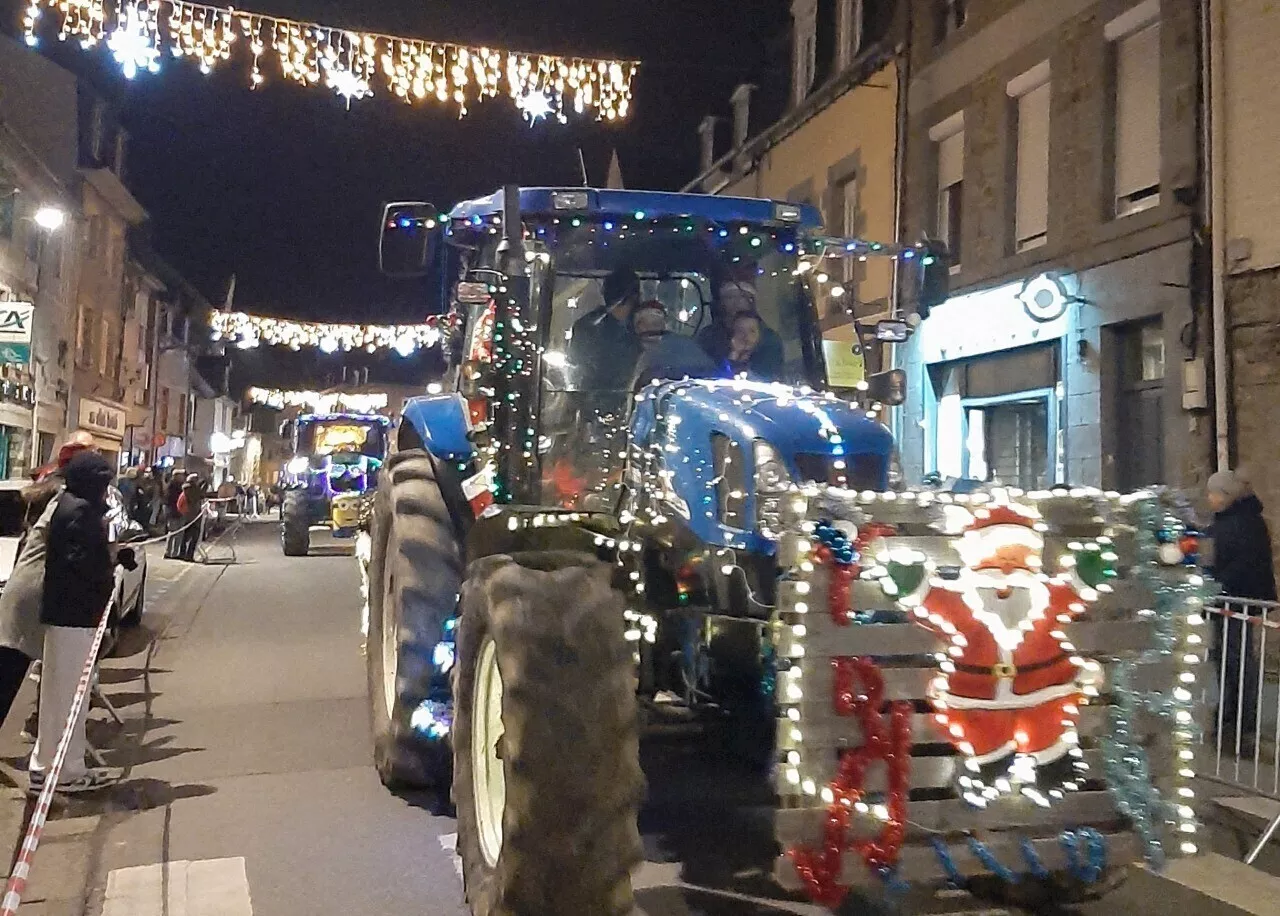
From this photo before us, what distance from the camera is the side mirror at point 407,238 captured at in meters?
5.61

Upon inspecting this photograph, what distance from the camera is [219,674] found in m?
9.54

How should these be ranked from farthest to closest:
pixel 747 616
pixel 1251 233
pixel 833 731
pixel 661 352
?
pixel 1251 233 < pixel 661 352 < pixel 747 616 < pixel 833 731

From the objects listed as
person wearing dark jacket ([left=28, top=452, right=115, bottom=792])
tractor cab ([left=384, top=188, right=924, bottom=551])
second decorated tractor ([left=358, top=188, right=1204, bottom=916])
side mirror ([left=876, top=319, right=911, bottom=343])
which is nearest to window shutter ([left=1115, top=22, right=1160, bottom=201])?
side mirror ([left=876, top=319, right=911, bottom=343])

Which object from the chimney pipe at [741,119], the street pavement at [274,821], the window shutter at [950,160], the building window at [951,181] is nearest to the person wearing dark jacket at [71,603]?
the street pavement at [274,821]

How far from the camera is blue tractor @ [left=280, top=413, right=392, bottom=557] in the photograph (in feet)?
71.8

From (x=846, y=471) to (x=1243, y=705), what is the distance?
4.23 meters

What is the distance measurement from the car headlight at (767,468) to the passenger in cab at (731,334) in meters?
1.25

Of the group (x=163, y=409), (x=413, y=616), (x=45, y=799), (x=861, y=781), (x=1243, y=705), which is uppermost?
(x=163, y=409)

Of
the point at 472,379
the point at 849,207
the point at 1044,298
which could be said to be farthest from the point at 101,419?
the point at 472,379

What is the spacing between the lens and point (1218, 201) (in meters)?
10.2

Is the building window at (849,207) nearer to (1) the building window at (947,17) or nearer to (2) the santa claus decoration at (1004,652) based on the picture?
(1) the building window at (947,17)

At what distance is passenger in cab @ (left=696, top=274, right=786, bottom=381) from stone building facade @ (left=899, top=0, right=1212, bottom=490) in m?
4.02

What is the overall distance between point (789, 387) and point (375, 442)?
70.5 ft

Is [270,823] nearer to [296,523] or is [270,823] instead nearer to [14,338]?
[14,338]
